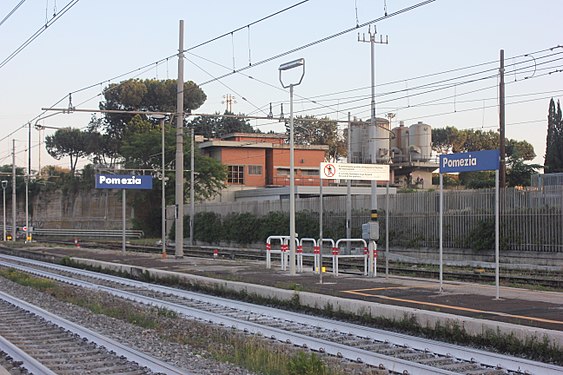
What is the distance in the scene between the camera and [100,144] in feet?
315

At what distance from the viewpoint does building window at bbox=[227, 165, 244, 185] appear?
76312mm

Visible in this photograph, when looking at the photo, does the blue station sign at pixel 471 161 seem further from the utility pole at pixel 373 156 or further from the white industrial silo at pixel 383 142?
the white industrial silo at pixel 383 142

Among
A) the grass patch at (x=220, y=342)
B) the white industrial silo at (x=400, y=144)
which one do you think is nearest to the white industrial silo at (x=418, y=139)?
the white industrial silo at (x=400, y=144)

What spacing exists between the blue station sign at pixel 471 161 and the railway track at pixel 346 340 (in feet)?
15.2

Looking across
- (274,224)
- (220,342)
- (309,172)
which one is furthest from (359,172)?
(309,172)

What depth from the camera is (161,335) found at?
13.0m

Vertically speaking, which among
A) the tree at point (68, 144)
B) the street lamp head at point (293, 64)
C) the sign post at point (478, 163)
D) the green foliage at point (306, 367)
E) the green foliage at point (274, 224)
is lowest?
the green foliage at point (306, 367)

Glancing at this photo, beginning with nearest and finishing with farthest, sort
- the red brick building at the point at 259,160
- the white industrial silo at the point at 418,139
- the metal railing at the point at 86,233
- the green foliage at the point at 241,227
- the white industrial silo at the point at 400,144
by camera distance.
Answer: the white industrial silo at the point at 400,144 < the white industrial silo at the point at 418,139 < the green foliage at the point at 241,227 < the metal railing at the point at 86,233 < the red brick building at the point at 259,160

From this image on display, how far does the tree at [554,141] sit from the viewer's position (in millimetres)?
59681

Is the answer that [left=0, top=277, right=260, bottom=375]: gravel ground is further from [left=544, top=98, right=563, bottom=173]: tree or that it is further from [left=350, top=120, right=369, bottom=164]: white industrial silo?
[left=544, top=98, right=563, bottom=173]: tree

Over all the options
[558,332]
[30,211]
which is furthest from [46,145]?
[558,332]

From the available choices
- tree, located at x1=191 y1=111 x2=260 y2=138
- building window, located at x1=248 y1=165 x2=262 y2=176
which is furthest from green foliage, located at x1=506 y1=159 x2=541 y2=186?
tree, located at x1=191 y1=111 x2=260 y2=138

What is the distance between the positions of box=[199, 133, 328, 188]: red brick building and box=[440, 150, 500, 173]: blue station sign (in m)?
57.4

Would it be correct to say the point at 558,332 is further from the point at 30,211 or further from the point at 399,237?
the point at 30,211
